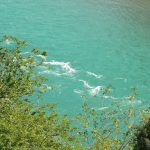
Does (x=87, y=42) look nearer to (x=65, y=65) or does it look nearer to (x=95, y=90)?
(x=65, y=65)

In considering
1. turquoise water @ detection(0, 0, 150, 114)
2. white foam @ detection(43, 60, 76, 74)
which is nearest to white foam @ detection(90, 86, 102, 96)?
turquoise water @ detection(0, 0, 150, 114)

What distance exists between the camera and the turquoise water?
70.8m

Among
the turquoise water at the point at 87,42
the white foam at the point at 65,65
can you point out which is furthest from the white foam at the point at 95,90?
the white foam at the point at 65,65

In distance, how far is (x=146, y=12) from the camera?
4370 inches

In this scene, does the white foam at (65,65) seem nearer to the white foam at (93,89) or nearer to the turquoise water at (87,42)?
the turquoise water at (87,42)

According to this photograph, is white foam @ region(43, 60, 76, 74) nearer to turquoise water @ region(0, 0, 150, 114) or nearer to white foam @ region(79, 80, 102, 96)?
turquoise water @ region(0, 0, 150, 114)

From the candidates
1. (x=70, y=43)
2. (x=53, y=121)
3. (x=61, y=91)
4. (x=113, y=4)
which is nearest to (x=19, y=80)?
(x=53, y=121)

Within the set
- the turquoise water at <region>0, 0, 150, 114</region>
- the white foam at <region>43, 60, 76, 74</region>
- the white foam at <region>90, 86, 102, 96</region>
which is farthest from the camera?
the white foam at <region>43, 60, 76, 74</region>

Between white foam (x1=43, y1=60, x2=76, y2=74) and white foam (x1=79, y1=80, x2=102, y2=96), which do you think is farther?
white foam (x1=43, y1=60, x2=76, y2=74)

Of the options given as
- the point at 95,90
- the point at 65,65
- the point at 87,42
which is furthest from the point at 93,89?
the point at 87,42

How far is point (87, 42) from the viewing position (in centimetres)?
8825

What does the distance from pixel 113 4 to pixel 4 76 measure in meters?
78.6

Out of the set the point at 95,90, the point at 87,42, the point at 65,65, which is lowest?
the point at 95,90

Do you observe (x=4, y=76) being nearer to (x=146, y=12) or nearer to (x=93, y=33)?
(x=93, y=33)
